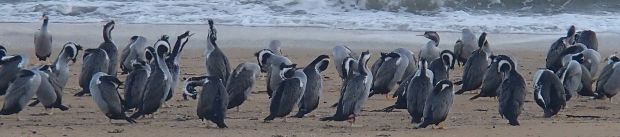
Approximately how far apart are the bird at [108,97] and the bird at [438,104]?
2979 millimetres

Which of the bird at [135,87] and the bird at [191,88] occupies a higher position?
the bird at [135,87]

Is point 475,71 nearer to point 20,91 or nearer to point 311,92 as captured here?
point 311,92

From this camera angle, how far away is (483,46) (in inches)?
784

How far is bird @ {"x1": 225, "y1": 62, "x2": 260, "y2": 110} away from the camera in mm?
16375

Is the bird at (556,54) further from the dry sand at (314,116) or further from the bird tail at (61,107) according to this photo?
the bird tail at (61,107)

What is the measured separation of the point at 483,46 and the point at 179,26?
9.40 meters

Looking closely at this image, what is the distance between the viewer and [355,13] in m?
30.7

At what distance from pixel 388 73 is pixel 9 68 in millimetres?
4495

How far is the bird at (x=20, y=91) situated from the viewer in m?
15.5

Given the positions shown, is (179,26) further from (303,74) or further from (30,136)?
(30,136)

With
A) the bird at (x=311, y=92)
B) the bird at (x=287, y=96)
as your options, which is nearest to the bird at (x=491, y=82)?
the bird at (x=311, y=92)

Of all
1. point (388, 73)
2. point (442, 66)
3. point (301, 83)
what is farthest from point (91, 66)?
point (442, 66)

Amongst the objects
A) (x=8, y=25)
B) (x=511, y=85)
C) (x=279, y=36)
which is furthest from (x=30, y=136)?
(x=8, y=25)

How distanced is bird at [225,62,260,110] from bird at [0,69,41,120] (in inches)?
81.3
